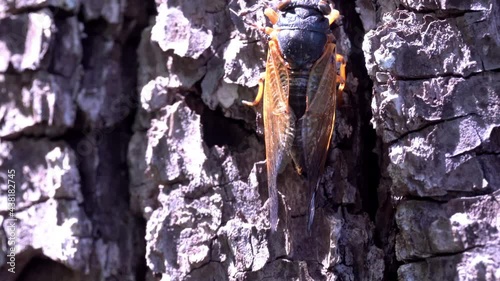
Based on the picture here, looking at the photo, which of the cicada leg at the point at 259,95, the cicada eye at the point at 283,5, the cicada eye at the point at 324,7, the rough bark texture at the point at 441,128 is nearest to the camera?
the rough bark texture at the point at 441,128

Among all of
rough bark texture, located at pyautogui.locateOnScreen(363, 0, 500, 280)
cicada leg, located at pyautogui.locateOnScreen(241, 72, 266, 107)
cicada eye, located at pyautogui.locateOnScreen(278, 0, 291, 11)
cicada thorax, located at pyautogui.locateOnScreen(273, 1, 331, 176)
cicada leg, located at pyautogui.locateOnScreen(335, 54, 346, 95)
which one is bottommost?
rough bark texture, located at pyautogui.locateOnScreen(363, 0, 500, 280)

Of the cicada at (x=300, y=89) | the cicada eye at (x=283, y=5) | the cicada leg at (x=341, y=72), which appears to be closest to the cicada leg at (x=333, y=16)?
the cicada at (x=300, y=89)

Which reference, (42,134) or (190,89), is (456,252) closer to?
(190,89)

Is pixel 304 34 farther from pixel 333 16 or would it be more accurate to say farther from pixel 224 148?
pixel 224 148

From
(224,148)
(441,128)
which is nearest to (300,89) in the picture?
(224,148)

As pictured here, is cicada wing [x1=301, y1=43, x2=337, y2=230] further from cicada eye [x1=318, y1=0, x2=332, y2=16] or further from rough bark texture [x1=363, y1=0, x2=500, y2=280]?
rough bark texture [x1=363, y1=0, x2=500, y2=280]

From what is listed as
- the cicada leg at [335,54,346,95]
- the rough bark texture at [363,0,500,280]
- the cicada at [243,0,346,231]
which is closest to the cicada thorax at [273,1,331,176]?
the cicada at [243,0,346,231]

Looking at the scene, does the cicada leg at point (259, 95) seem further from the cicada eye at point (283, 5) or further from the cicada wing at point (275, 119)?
the cicada eye at point (283, 5)
